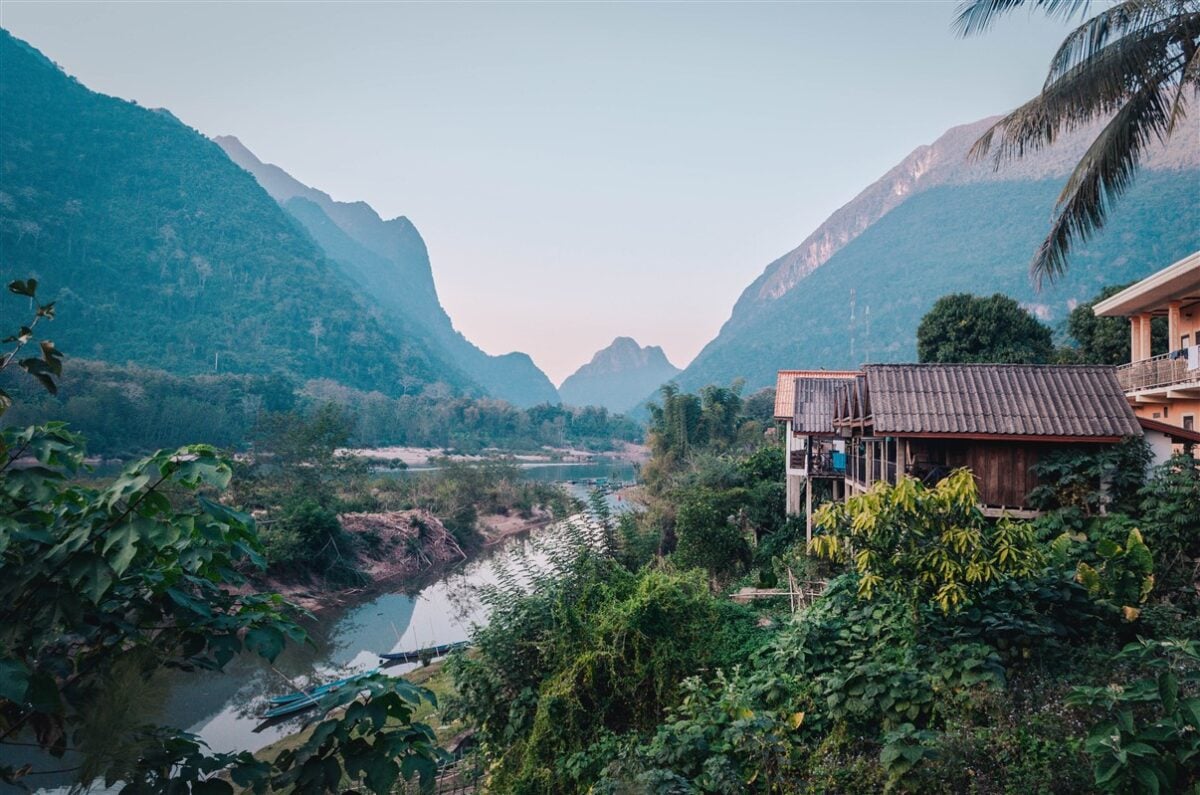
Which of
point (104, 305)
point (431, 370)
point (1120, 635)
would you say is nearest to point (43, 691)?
point (1120, 635)

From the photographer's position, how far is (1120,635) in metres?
6.76

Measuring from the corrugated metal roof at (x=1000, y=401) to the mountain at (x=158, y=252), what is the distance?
219 ft

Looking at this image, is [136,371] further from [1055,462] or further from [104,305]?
[1055,462]

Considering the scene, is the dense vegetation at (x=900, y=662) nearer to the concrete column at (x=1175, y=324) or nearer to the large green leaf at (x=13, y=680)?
the large green leaf at (x=13, y=680)

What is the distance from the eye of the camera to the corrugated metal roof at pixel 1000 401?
9.74m

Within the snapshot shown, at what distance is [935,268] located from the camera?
332 feet

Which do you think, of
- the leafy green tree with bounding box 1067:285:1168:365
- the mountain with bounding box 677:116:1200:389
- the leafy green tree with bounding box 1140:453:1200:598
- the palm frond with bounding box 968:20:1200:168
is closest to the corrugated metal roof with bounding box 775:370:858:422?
the leafy green tree with bounding box 1067:285:1168:365

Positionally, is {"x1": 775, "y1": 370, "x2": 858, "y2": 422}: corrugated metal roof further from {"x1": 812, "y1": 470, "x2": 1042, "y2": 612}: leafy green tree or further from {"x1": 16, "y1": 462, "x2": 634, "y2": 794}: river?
{"x1": 812, "y1": 470, "x2": 1042, "y2": 612}: leafy green tree

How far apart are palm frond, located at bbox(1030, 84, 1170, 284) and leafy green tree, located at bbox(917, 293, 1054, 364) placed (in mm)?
17886

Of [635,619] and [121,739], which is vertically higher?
[121,739]

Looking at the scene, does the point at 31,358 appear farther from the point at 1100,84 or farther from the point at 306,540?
the point at 306,540

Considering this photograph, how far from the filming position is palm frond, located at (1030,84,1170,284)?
795cm

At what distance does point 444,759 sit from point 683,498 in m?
17.8

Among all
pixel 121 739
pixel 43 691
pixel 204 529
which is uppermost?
pixel 204 529
